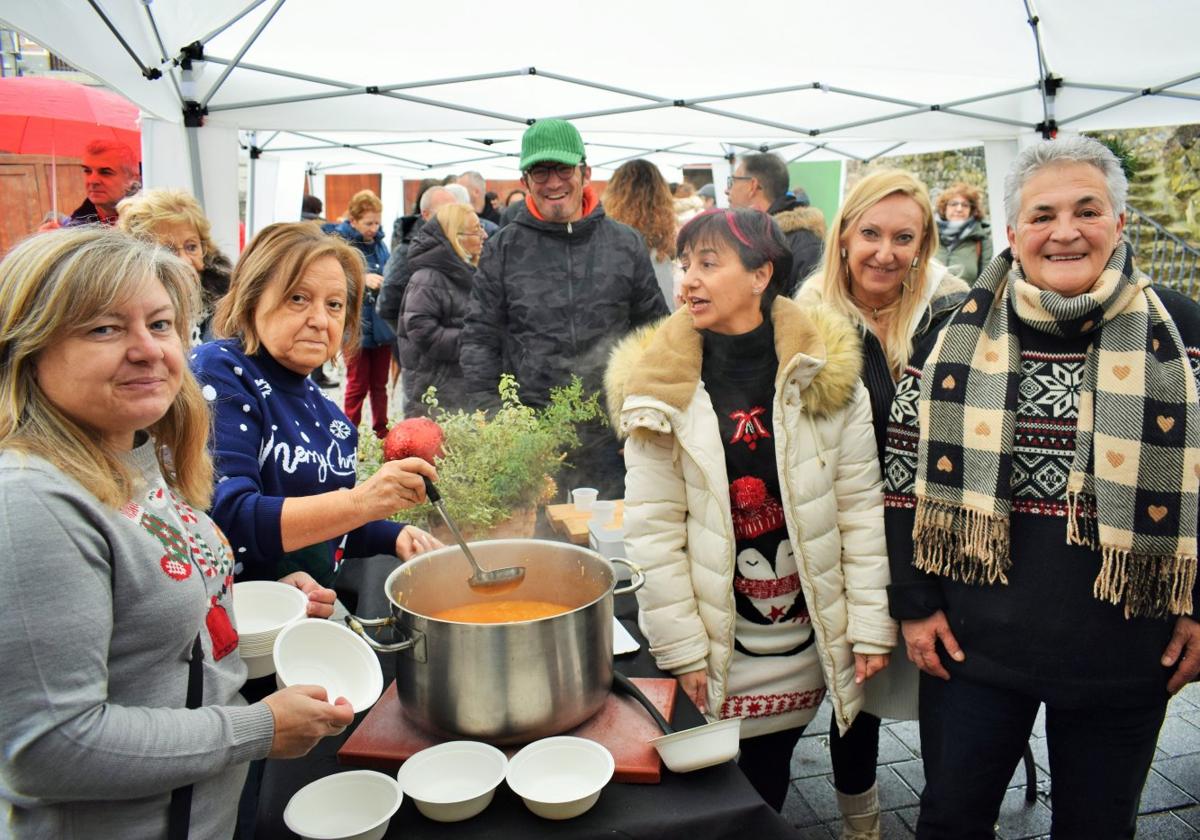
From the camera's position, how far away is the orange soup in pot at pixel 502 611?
5.41 feet

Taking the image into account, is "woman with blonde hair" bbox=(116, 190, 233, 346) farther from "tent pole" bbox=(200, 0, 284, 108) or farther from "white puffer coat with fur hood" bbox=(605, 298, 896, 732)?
"white puffer coat with fur hood" bbox=(605, 298, 896, 732)

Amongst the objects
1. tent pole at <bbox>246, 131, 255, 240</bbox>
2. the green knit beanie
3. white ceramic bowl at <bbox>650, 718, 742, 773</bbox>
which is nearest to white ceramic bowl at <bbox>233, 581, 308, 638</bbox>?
white ceramic bowl at <bbox>650, 718, 742, 773</bbox>

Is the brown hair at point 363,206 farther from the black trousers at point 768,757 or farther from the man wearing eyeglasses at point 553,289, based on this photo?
the black trousers at point 768,757

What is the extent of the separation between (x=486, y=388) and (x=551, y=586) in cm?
207

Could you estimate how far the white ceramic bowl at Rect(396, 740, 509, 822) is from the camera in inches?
49.5

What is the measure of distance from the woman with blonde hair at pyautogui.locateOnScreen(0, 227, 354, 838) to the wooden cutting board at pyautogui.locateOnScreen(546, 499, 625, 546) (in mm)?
1387

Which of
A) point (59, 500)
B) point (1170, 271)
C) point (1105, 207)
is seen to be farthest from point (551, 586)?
point (1170, 271)

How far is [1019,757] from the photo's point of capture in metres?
1.89

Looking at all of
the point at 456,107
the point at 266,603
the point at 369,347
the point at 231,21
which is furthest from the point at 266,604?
the point at 369,347

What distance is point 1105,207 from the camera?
178 centimetres

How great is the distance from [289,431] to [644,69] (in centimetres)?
455

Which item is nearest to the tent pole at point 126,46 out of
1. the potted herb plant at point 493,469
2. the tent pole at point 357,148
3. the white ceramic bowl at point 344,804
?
the potted herb plant at point 493,469

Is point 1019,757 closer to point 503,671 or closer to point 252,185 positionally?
point 503,671

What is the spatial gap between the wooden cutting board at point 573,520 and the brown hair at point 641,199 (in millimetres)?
2417
